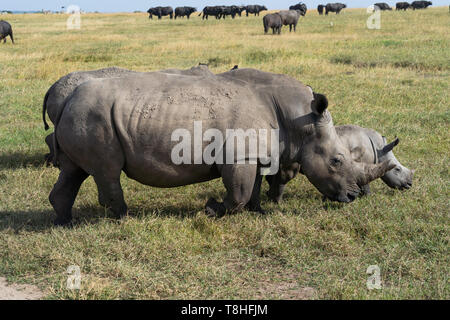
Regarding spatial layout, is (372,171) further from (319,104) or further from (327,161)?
(319,104)

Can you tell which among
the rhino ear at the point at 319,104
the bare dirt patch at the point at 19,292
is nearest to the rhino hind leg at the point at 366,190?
the rhino ear at the point at 319,104

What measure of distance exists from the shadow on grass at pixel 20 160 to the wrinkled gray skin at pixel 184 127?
280cm

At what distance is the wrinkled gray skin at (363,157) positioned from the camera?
6203 mm

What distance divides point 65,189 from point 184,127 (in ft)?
4.91

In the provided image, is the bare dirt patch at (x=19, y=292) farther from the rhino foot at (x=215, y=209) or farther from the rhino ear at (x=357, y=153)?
the rhino ear at (x=357, y=153)

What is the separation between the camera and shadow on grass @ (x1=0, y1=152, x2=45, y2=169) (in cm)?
809

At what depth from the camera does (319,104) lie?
5406 millimetres

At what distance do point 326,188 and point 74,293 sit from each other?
2.82 meters

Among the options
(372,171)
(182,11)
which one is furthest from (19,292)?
(182,11)

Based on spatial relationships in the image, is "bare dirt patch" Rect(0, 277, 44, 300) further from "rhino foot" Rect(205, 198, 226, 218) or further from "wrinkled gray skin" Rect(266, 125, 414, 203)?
"wrinkled gray skin" Rect(266, 125, 414, 203)

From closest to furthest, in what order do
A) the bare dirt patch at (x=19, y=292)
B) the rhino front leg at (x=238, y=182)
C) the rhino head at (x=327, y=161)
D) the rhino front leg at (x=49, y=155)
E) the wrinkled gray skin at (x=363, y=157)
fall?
the bare dirt patch at (x=19, y=292) < the rhino front leg at (x=238, y=182) < the rhino head at (x=327, y=161) < the wrinkled gray skin at (x=363, y=157) < the rhino front leg at (x=49, y=155)

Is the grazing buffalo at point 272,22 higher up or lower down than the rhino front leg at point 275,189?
higher up

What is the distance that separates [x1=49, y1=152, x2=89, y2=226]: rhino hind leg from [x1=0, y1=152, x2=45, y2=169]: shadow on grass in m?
2.61
